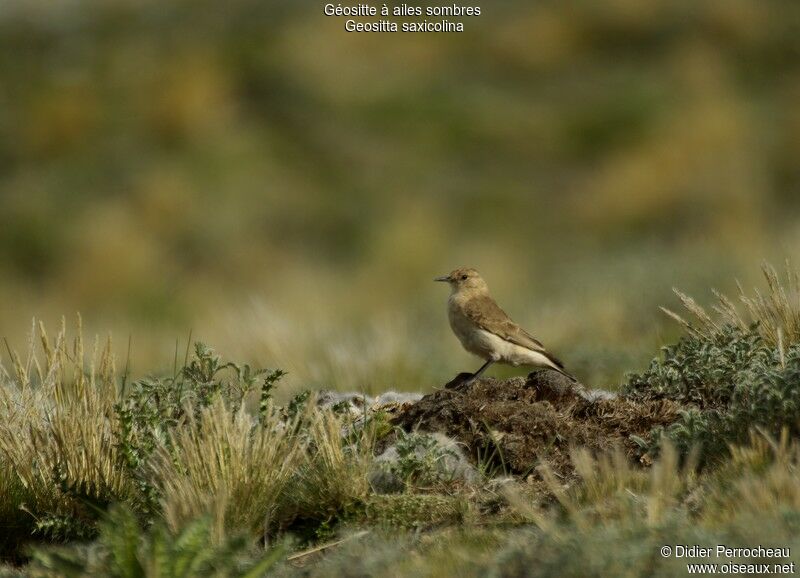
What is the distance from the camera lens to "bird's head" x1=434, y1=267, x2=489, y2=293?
8.48 metres

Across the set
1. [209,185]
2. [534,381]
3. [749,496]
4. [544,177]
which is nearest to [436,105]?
[544,177]

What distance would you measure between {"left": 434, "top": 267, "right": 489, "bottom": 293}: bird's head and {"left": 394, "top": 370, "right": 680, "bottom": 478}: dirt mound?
158cm

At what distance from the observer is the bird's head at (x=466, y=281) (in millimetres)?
8484

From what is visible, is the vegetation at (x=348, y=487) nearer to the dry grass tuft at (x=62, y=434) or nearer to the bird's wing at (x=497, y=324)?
the dry grass tuft at (x=62, y=434)

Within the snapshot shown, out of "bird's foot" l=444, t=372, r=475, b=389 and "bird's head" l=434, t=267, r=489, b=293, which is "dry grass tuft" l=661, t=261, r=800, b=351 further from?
"bird's head" l=434, t=267, r=489, b=293

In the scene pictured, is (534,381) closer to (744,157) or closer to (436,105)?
(744,157)

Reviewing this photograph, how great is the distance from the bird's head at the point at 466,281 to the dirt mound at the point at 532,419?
158 centimetres

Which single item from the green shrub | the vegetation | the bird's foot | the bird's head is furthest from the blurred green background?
the vegetation

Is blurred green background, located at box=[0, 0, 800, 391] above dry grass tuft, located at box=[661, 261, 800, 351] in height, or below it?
above

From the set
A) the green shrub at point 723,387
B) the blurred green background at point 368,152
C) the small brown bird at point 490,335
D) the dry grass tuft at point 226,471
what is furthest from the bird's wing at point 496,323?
the blurred green background at point 368,152

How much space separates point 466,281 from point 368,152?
73.3ft

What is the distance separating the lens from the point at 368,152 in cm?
3062

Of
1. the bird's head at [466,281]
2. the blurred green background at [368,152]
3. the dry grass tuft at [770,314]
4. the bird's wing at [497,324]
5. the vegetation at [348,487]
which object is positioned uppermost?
the blurred green background at [368,152]

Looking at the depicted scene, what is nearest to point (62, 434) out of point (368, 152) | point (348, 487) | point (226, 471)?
point (226, 471)
